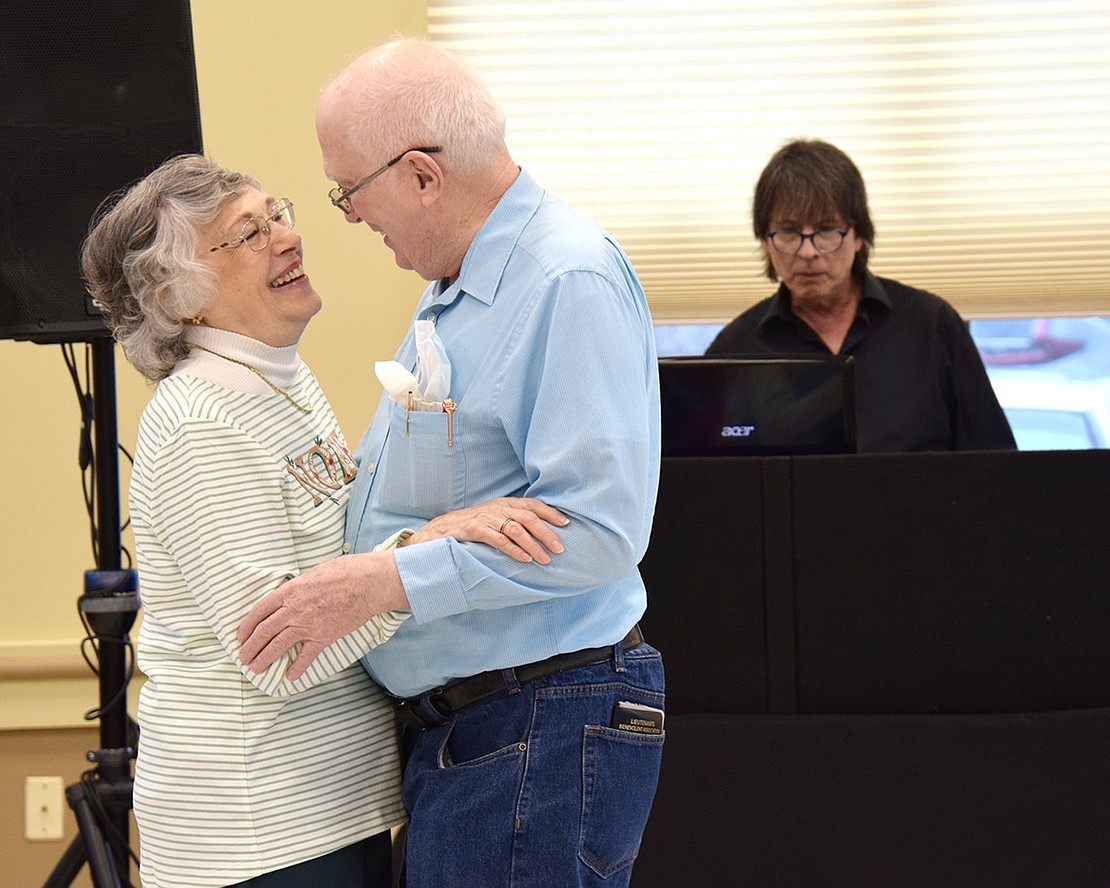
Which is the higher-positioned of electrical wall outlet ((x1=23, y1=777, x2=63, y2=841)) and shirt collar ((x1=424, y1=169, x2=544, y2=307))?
shirt collar ((x1=424, y1=169, x2=544, y2=307))

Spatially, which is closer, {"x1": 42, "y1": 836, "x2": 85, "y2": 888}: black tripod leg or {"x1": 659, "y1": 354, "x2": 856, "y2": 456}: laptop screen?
{"x1": 42, "y1": 836, "x2": 85, "y2": 888}: black tripod leg

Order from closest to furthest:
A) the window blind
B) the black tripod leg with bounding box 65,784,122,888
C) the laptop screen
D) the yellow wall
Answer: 1. the black tripod leg with bounding box 65,784,122,888
2. the laptop screen
3. the yellow wall
4. the window blind

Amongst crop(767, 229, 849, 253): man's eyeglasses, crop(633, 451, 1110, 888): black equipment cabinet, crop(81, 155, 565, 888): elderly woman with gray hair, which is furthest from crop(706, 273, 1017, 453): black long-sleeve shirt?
crop(81, 155, 565, 888): elderly woman with gray hair

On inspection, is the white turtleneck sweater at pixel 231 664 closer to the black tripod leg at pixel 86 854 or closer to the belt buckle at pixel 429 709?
the belt buckle at pixel 429 709

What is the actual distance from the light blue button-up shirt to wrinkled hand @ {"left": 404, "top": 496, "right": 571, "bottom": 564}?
0.6 inches

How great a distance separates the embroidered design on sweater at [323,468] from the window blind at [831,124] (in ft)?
6.80

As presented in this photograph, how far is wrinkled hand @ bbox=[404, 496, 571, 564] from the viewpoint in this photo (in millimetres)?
1284

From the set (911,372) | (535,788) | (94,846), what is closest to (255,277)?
(535,788)

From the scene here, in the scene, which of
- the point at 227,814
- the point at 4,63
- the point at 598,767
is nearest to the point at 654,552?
Result: the point at 598,767

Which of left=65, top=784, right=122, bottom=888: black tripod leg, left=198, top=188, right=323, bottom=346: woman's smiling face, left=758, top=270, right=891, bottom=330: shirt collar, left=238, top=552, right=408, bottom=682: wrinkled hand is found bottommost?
left=65, top=784, right=122, bottom=888: black tripod leg

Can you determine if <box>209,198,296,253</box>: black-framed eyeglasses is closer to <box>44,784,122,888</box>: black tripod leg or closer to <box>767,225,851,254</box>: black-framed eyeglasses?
<box>44,784,122,888</box>: black tripod leg

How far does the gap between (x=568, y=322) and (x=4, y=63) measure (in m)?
1.30

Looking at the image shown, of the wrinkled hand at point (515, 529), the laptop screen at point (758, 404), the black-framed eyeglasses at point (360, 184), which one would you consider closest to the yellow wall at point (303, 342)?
the laptop screen at point (758, 404)

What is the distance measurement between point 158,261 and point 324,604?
492 millimetres
